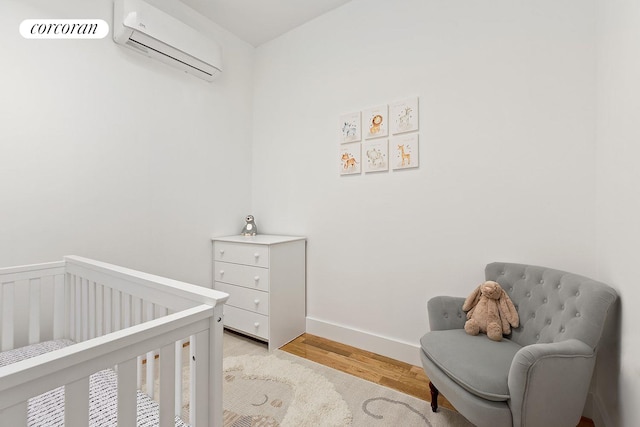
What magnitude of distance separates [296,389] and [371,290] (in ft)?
2.91

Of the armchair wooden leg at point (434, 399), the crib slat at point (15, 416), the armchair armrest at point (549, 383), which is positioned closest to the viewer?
the crib slat at point (15, 416)

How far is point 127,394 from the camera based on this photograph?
2.39 ft

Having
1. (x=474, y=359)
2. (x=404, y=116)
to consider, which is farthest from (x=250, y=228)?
(x=474, y=359)

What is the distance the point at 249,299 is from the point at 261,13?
2475 mm

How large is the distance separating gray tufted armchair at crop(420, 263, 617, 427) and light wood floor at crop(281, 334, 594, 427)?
259mm

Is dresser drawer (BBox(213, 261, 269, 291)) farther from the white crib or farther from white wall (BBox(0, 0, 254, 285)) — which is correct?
the white crib

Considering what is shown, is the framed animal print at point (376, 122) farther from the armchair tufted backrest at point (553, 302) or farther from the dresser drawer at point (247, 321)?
the dresser drawer at point (247, 321)

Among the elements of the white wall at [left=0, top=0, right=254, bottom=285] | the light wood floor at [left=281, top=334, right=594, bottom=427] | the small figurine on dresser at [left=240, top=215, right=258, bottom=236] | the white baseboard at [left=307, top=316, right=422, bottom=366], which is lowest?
the light wood floor at [left=281, top=334, right=594, bottom=427]

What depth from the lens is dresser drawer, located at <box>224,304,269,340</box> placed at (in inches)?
87.8

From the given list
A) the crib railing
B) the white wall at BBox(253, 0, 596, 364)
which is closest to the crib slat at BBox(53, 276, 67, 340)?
the crib railing

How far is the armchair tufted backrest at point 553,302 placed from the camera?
118cm

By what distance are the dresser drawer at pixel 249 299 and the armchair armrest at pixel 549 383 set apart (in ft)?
5.33

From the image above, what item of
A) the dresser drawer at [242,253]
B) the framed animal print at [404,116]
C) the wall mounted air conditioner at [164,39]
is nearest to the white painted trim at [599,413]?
the framed animal print at [404,116]

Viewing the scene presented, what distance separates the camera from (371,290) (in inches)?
88.1
